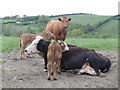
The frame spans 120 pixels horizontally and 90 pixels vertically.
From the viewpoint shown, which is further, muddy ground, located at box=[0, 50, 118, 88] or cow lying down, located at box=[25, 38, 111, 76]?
cow lying down, located at box=[25, 38, 111, 76]

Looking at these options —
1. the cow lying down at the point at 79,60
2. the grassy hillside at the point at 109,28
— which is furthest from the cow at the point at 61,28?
the grassy hillside at the point at 109,28

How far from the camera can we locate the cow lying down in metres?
9.71

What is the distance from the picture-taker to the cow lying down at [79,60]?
9.71m

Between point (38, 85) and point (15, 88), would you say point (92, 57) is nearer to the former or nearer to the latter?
point (38, 85)

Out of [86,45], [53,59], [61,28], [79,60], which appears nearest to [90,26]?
[86,45]

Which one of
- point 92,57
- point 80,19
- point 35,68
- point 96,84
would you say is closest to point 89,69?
point 92,57

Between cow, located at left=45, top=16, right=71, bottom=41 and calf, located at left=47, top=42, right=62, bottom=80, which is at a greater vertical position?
cow, located at left=45, top=16, right=71, bottom=41

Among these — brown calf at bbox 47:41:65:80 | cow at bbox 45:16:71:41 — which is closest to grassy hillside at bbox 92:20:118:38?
cow at bbox 45:16:71:41

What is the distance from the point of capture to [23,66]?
434 inches

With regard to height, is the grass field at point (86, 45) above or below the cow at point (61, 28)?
below

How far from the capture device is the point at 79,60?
986 centimetres

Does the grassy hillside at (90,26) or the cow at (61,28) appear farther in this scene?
the grassy hillside at (90,26)

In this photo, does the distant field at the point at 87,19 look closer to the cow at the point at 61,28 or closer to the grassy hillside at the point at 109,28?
the grassy hillside at the point at 109,28

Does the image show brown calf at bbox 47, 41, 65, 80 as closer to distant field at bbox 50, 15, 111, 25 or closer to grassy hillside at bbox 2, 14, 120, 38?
grassy hillside at bbox 2, 14, 120, 38
